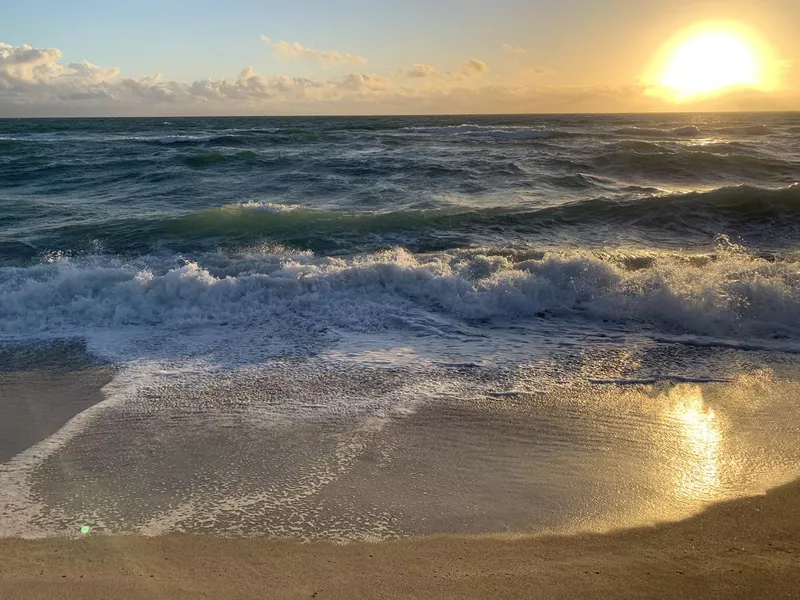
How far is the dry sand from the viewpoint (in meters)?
2.71

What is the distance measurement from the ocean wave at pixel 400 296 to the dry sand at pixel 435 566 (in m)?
3.75

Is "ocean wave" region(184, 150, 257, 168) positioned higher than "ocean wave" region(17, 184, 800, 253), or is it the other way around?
"ocean wave" region(184, 150, 257, 168)

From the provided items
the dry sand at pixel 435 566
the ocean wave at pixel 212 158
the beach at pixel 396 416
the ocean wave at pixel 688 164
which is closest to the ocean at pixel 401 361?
the beach at pixel 396 416

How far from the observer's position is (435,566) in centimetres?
288

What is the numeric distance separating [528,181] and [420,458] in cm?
1507

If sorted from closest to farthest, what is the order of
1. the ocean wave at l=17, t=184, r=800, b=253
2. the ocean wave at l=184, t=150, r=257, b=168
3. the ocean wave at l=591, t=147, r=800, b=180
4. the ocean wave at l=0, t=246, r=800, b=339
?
the ocean wave at l=0, t=246, r=800, b=339 < the ocean wave at l=17, t=184, r=800, b=253 < the ocean wave at l=591, t=147, r=800, b=180 < the ocean wave at l=184, t=150, r=257, b=168

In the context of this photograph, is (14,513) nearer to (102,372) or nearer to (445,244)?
(102,372)

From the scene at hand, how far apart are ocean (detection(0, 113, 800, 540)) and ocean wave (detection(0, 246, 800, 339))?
0.11 feet

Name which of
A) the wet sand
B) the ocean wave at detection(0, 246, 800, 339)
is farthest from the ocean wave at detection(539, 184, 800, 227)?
the wet sand

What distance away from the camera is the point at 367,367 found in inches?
215

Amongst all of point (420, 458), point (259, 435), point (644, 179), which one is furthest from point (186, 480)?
point (644, 179)

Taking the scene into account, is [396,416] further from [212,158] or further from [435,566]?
[212,158]

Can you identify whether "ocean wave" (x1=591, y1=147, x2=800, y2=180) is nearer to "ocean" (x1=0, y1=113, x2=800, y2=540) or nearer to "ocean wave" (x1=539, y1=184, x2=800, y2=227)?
"ocean wave" (x1=539, y1=184, x2=800, y2=227)

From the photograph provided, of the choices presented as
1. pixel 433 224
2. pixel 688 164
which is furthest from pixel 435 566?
pixel 688 164
